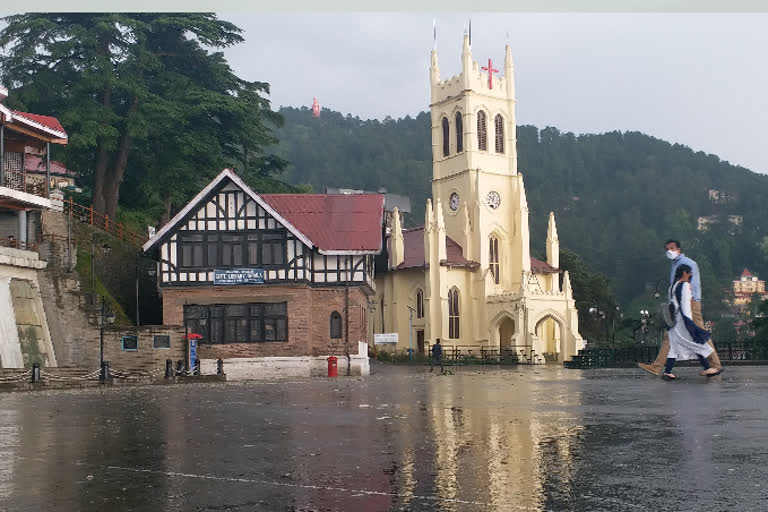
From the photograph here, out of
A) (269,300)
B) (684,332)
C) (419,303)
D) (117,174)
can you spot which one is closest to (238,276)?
(269,300)

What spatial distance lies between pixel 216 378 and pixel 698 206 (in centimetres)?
14556

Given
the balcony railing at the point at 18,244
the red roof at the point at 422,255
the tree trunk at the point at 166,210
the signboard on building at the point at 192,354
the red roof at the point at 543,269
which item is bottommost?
the signboard on building at the point at 192,354

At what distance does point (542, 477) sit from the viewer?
9531 mm

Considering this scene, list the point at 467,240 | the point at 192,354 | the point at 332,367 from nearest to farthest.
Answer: the point at 192,354 → the point at 332,367 → the point at 467,240

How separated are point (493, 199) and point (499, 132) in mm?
6038

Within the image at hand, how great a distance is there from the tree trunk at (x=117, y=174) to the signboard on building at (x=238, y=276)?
13.9 meters

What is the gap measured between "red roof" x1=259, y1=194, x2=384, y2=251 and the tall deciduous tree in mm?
9507

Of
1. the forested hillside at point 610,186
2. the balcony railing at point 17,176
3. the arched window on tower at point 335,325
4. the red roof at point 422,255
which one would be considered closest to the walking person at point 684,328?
the arched window on tower at point 335,325

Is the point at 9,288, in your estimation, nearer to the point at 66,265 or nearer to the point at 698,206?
the point at 66,265

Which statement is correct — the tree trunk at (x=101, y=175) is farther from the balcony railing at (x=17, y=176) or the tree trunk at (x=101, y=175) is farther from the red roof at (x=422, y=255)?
the red roof at (x=422, y=255)

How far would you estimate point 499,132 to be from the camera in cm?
7700

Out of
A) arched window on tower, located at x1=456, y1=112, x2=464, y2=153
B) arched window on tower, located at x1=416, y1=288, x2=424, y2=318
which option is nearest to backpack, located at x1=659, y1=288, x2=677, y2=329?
arched window on tower, located at x1=416, y1=288, x2=424, y2=318

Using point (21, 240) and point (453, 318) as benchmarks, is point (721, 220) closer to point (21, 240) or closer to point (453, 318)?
point (453, 318)

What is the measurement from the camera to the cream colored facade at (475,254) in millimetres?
67750
